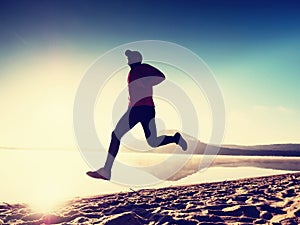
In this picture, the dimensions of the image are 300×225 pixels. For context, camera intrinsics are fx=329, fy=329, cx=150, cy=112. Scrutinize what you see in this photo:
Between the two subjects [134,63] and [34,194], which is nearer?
[134,63]

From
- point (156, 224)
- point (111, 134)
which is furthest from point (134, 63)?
point (156, 224)

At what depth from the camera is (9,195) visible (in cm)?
672

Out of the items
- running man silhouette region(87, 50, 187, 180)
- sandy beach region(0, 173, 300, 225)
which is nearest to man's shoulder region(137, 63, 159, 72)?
running man silhouette region(87, 50, 187, 180)

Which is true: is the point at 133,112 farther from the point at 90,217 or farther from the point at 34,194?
the point at 34,194

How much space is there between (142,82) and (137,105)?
419 mm

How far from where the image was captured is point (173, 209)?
16.2 ft

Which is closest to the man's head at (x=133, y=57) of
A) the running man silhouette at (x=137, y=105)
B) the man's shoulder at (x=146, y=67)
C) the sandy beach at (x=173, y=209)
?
the running man silhouette at (x=137, y=105)

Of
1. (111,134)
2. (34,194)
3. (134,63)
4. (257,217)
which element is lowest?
(257,217)

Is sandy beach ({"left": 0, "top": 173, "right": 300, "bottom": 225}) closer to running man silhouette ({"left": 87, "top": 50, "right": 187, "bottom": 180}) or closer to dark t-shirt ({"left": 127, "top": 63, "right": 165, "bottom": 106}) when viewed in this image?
running man silhouette ({"left": 87, "top": 50, "right": 187, "bottom": 180})

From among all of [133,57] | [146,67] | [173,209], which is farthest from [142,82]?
[173,209]

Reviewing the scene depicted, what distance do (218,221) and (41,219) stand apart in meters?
2.32

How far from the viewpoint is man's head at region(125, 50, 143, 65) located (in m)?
6.01

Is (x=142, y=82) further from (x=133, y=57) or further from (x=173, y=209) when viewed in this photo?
(x=173, y=209)

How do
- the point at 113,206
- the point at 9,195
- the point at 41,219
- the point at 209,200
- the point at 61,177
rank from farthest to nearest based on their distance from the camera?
the point at 61,177 → the point at 9,195 → the point at 209,200 → the point at 113,206 → the point at 41,219
